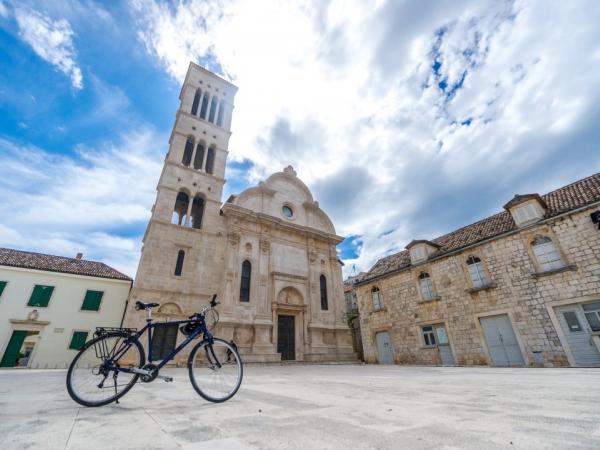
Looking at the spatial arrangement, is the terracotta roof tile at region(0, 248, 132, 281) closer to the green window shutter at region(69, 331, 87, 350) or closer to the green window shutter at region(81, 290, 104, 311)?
the green window shutter at region(81, 290, 104, 311)

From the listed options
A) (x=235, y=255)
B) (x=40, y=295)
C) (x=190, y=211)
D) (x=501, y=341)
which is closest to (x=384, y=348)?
(x=501, y=341)

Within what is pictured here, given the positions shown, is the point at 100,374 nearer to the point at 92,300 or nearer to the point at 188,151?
the point at 92,300

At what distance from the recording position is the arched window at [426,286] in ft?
48.9

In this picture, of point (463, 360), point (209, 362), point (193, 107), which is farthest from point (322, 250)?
point (209, 362)

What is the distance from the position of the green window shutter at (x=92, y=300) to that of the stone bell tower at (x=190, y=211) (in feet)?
17.4

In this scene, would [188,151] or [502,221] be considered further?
[188,151]

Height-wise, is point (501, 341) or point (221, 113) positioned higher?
point (221, 113)

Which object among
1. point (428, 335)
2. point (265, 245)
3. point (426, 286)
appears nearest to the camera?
point (428, 335)

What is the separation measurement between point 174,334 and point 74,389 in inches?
498

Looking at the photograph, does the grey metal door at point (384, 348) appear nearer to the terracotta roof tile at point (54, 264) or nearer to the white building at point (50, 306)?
the white building at point (50, 306)

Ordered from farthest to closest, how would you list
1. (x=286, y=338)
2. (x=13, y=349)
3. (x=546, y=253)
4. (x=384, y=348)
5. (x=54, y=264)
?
1. (x=54, y=264)
2. (x=286, y=338)
3. (x=384, y=348)
4. (x=13, y=349)
5. (x=546, y=253)

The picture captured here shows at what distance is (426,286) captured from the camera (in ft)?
50.0

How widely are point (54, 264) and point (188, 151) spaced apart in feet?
39.1

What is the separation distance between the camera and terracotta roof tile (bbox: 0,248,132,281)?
52.5 ft
